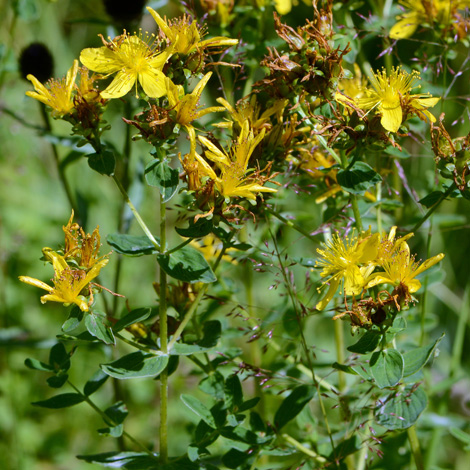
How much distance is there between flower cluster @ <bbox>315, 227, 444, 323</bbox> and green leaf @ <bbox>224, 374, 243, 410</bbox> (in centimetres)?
26

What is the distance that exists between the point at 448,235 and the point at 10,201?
5.48 ft

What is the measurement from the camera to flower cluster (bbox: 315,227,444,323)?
94cm

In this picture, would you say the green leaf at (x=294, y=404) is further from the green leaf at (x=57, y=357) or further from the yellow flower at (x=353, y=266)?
the green leaf at (x=57, y=357)

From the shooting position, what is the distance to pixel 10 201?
2461 mm

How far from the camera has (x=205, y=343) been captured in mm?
1109

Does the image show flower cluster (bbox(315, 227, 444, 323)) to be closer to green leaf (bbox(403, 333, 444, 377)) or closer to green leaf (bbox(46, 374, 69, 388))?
green leaf (bbox(403, 333, 444, 377))

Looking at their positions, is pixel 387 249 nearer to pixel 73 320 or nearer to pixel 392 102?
pixel 392 102

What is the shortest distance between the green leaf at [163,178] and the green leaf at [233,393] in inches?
14.5

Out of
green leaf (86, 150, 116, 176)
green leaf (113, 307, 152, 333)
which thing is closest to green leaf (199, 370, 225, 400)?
green leaf (113, 307, 152, 333)

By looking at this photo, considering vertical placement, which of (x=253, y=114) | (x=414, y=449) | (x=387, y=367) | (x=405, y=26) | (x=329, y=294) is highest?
(x=405, y=26)

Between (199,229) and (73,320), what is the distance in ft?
0.78

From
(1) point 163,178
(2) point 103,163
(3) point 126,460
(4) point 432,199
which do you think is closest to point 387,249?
(4) point 432,199

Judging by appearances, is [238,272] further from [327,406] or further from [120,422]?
[120,422]

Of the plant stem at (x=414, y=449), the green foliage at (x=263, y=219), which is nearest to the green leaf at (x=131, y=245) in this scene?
the green foliage at (x=263, y=219)
